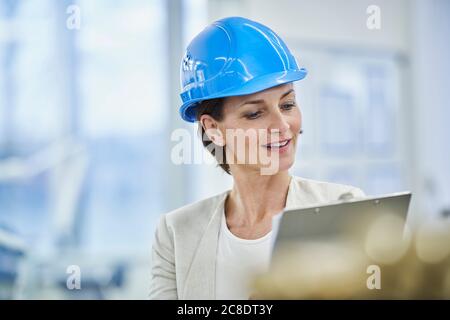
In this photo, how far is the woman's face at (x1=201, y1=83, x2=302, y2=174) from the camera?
2.77 feet

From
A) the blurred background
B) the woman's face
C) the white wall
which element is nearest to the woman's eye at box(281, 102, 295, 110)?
the woman's face

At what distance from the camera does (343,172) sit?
5.68 ft

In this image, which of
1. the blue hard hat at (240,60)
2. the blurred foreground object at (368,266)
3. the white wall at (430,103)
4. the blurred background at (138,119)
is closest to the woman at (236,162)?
the blue hard hat at (240,60)

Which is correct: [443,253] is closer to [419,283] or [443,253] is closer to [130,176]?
[419,283]

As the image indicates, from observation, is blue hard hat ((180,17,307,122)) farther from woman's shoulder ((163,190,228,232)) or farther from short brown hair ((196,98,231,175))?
woman's shoulder ((163,190,228,232))

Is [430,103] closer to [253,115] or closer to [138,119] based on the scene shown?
[138,119]

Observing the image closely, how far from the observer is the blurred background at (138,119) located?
1.77 meters

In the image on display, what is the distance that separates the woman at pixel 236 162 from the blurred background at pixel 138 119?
2.10ft

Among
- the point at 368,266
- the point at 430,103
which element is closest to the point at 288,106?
the point at 368,266

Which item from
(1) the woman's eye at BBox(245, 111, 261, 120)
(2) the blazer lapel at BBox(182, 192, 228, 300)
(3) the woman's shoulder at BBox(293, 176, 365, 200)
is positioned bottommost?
(2) the blazer lapel at BBox(182, 192, 228, 300)

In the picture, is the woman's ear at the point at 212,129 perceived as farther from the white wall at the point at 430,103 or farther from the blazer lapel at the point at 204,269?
the white wall at the point at 430,103

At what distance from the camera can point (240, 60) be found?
0.80 metres

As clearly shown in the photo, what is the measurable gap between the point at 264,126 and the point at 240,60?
102 millimetres

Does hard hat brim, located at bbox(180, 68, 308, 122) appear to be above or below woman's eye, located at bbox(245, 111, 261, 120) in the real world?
above
